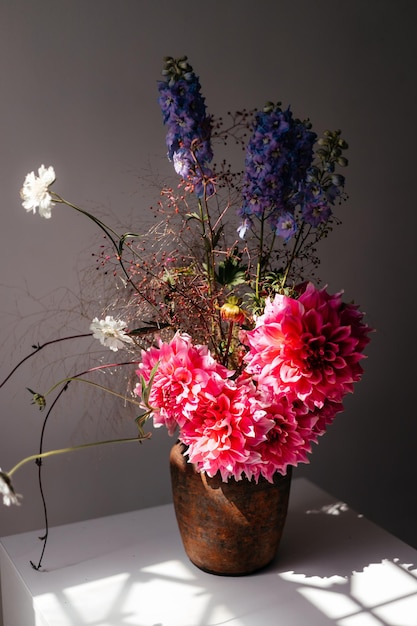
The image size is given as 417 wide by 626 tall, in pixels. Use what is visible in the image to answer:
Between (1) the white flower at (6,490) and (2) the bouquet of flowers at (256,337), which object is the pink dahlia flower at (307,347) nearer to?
(2) the bouquet of flowers at (256,337)

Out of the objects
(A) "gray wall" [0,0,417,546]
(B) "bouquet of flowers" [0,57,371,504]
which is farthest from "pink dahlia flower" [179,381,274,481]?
(A) "gray wall" [0,0,417,546]

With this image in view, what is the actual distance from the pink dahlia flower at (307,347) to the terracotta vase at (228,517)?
20 cm

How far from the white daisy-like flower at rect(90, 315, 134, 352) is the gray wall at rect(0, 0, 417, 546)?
0.30 metres

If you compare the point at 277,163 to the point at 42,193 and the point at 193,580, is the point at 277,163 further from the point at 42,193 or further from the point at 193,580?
the point at 193,580

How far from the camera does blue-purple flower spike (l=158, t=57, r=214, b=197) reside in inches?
45.4

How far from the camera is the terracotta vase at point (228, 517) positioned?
4.08 feet

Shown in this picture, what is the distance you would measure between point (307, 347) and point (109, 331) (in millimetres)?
303

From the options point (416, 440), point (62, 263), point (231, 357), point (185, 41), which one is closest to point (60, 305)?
point (62, 263)

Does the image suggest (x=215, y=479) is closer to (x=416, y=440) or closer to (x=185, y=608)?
(x=185, y=608)

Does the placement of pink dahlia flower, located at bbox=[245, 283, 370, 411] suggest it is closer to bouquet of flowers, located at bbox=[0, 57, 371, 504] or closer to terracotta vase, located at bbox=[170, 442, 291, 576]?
bouquet of flowers, located at bbox=[0, 57, 371, 504]

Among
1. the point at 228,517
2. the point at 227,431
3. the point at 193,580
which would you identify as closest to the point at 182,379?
the point at 227,431

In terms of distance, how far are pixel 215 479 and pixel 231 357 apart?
187 mm

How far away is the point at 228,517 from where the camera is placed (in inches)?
49.2

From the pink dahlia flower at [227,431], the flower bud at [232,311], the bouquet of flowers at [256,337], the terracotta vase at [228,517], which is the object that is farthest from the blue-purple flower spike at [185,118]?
the terracotta vase at [228,517]
